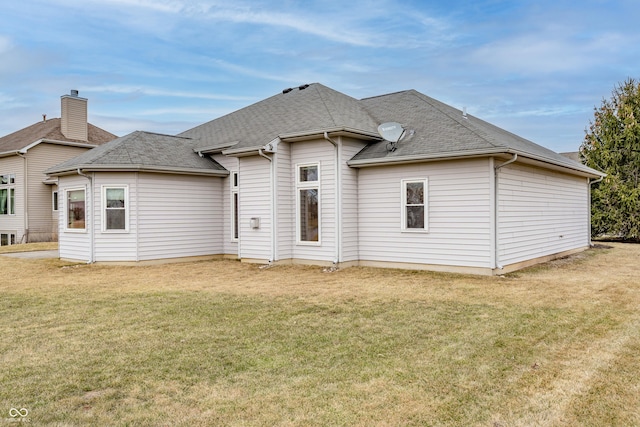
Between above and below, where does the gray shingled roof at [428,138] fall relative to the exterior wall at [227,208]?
above

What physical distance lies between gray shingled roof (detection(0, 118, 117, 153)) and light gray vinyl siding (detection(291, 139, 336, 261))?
51.8 ft

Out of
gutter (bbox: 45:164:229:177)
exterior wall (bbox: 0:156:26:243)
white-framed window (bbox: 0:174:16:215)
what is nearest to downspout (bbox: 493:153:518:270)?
gutter (bbox: 45:164:229:177)

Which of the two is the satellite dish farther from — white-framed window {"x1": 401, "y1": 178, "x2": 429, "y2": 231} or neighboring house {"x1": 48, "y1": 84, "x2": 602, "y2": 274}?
white-framed window {"x1": 401, "y1": 178, "x2": 429, "y2": 231}

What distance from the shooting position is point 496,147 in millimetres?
9055

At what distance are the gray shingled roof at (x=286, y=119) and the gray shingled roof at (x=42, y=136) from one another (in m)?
9.09

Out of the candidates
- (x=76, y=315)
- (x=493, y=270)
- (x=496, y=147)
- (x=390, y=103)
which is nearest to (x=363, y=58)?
(x=390, y=103)

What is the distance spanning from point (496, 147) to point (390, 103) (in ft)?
17.9

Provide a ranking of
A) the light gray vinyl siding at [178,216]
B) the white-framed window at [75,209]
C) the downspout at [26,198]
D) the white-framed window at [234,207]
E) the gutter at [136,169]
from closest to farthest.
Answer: the gutter at [136,169], the light gray vinyl siding at [178,216], the white-framed window at [75,209], the white-framed window at [234,207], the downspout at [26,198]

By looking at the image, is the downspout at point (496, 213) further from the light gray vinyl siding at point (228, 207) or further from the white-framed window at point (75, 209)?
the white-framed window at point (75, 209)

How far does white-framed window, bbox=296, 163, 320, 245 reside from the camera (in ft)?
37.0

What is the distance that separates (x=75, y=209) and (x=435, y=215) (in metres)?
10.1

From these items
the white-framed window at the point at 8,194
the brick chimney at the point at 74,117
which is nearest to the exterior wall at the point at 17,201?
the white-framed window at the point at 8,194

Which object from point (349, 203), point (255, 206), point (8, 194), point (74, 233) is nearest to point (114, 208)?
point (74, 233)

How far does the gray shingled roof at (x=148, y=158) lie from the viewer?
1182 centimetres
